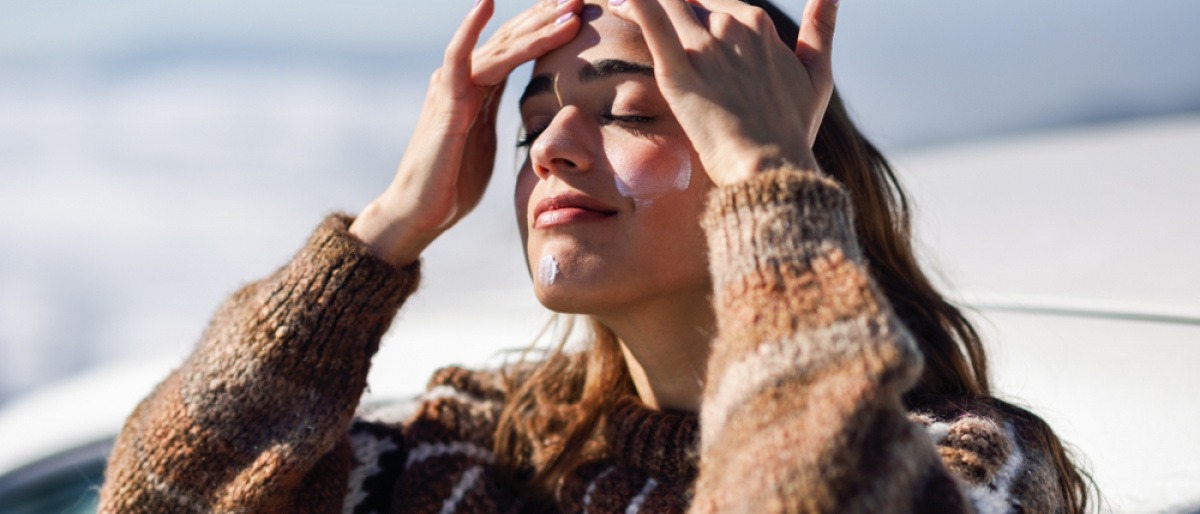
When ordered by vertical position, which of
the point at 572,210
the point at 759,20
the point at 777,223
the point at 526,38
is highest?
the point at 526,38

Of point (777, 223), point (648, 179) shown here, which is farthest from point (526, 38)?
point (777, 223)

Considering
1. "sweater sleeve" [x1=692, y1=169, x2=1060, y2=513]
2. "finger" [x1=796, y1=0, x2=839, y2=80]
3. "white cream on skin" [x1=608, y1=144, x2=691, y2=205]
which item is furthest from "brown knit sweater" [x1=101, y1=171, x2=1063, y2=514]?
"finger" [x1=796, y1=0, x2=839, y2=80]

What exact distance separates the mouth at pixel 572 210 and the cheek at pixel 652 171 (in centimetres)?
4

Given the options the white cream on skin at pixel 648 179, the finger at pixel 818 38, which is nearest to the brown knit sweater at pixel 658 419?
the white cream on skin at pixel 648 179

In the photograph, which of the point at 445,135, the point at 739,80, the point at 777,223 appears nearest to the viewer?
the point at 777,223

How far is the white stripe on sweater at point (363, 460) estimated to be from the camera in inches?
81.5

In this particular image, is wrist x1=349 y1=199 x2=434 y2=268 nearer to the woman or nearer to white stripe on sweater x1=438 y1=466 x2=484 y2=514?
the woman

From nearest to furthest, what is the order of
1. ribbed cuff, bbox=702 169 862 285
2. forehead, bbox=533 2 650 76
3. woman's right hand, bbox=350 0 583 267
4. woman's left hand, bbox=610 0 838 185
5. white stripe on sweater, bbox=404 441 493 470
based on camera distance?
ribbed cuff, bbox=702 169 862 285 < woman's left hand, bbox=610 0 838 185 < forehead, bbox=533 2 650 76 < woman's right hand, bbox=350 0 583 267 < white stripe on sweater, bbox=404 441 493 470

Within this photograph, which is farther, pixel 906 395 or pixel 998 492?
pixel 906 395

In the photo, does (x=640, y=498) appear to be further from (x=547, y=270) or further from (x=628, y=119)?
(x=628, y=119)

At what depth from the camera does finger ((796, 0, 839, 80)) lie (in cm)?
174

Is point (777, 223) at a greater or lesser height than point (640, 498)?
greater

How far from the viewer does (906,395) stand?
6.06 ft

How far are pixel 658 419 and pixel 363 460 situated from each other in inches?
23.7
